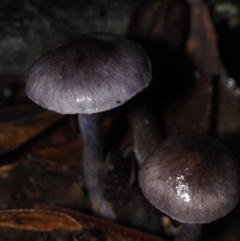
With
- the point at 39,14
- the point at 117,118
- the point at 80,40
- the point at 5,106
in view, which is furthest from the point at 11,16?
the point at 80,40

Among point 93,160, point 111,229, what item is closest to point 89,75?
point 93,160

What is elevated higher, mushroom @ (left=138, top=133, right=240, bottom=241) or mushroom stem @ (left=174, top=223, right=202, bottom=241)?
mushroom @ (left=138, top=133, right=240, bottom=241)

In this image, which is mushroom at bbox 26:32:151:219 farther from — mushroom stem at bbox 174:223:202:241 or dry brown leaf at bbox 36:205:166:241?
mushroom stem at bbox 174:223:202:241

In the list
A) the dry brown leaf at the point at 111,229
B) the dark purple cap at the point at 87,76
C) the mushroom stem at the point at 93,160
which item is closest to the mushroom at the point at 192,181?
the dark purple cap at the point at 87,76

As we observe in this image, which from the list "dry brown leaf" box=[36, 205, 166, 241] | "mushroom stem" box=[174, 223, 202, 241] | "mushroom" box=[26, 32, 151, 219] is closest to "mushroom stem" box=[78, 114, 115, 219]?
"dry brown leaf" box=[36, 205, 166, 241]

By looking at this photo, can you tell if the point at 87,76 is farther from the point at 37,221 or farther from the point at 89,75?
the point at 37,221

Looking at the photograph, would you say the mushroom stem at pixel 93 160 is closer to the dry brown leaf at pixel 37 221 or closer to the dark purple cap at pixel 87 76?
the dry brown leaf at pixel 37 221

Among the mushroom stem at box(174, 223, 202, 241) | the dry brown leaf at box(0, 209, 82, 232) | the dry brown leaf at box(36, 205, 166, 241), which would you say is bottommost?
the dry brown leaf at box(0, 209, 82, 232)
